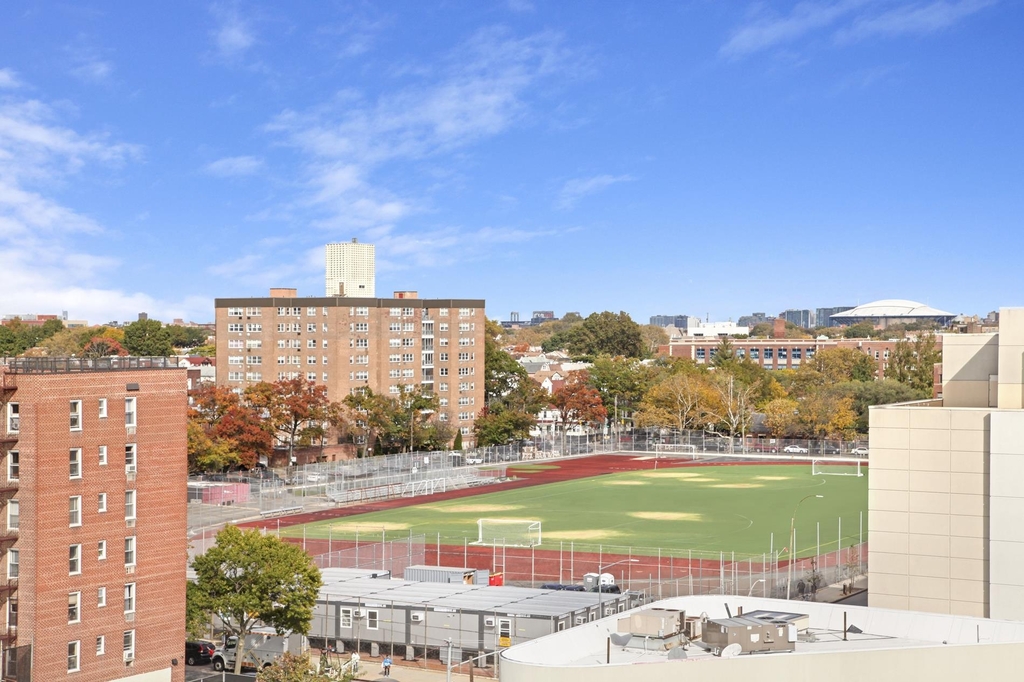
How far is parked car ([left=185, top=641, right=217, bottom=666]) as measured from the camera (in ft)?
149

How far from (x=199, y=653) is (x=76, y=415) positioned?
12.1m

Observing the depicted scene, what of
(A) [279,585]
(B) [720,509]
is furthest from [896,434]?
(B) [720,509]

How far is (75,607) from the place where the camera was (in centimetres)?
3712

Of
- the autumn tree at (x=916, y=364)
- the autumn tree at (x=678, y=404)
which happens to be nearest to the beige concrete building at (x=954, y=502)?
the autumn tree at (x=678, y=404)

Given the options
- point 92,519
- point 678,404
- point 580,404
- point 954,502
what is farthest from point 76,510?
point 678,404

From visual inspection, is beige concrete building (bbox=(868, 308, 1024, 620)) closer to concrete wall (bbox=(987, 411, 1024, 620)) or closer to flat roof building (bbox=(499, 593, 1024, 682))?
concrete wall (bbox=(987, 411, 1024, 620))

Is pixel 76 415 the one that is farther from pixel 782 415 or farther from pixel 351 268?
pixel 351 268

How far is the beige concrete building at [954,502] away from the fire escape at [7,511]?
2592cm

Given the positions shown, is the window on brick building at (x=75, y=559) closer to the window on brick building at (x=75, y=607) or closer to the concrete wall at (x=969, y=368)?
the window on brick building at (x=75, y=607)

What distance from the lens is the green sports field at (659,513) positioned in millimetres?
75125

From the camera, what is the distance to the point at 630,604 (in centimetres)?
4788

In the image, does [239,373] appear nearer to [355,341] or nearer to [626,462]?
[355,341]

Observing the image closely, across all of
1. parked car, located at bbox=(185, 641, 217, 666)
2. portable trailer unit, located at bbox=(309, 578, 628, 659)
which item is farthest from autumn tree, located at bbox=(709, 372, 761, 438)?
parked car, located at bbox=(185, 641, 217, 666)

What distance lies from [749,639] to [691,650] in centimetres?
126
